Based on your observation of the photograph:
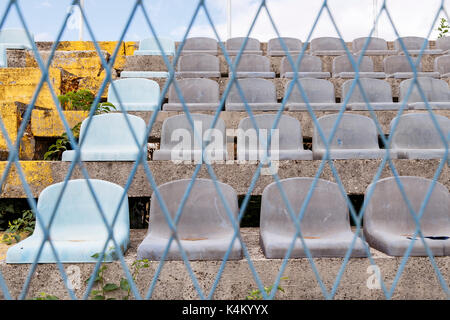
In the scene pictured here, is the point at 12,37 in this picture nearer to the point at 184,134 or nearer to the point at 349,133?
the point at 184,134

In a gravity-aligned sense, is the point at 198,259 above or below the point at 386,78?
below

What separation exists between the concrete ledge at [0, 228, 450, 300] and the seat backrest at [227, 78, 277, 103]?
1.72 metres

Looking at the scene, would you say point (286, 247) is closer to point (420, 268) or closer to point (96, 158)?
point (420, 268)

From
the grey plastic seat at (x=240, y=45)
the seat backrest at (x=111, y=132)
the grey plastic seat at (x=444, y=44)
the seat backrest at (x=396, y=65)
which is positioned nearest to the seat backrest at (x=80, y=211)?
the seat backrest at (x=111, y=132)

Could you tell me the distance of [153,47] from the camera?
413cm

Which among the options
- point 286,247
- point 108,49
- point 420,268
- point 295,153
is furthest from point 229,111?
point 108,49

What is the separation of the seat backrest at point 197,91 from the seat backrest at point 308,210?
1429mm

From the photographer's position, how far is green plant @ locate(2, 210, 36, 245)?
66.4 inches

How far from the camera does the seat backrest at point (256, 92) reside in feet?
9.50

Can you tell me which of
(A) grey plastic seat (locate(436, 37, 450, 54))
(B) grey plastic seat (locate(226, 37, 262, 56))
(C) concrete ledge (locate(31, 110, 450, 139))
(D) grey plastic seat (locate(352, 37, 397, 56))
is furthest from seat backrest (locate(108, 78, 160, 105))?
(A) grey plastic seat (locate(436, 37, 450, 54))

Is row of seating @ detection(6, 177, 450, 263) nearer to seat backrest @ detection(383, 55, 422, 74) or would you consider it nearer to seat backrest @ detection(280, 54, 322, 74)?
seat backrest @ detection(280, 54, 322, 74)

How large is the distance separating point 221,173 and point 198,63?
2013mm

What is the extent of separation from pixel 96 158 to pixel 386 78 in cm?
260

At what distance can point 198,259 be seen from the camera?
135cm
